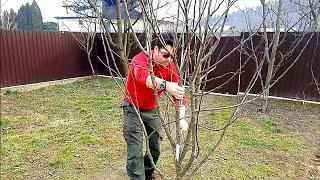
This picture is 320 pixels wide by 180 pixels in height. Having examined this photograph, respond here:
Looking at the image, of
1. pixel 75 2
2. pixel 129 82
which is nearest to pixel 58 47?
pixel 75 2

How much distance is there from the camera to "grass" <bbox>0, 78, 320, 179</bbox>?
352cm

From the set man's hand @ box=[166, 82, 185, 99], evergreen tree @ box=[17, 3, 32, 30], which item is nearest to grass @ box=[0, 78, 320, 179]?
man's hand @ box=[166, 82, 185, 99]

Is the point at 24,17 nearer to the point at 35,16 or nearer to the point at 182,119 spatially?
the point at 35,16

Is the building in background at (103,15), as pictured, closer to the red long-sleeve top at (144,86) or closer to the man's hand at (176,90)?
the red long-sleeve top at (144,86)

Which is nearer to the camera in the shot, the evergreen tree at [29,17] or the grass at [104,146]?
the grass at [104,146]

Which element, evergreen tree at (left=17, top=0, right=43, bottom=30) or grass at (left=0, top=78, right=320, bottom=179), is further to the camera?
evergreen tree at (left=17, top=0, right=43, bottom=30)

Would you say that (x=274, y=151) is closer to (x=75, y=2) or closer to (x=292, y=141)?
(x=292, y=141)

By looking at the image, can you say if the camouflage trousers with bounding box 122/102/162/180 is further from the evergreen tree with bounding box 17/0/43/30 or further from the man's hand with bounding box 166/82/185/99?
the evergreen tree with bounding box 17/0/43/30

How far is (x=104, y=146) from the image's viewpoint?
13.9 feet

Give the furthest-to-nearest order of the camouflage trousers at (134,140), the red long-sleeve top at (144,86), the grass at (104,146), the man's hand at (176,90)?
→ the grass at (104,146), the camouflage trousers at (134,140), the red long-sleeve top at (144,86), the man's hand at (176,90)

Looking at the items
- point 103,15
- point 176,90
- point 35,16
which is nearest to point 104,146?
point 103,15

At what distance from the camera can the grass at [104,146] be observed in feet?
11.6

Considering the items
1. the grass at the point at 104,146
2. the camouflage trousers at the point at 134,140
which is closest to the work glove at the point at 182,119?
the camouflage trousers at the point at 134,140

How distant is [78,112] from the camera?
6188 mm
